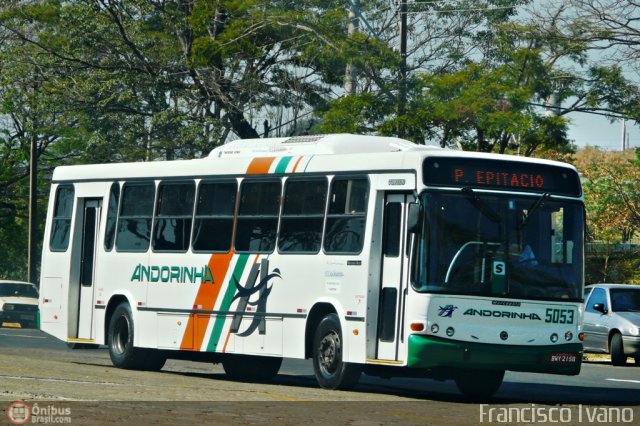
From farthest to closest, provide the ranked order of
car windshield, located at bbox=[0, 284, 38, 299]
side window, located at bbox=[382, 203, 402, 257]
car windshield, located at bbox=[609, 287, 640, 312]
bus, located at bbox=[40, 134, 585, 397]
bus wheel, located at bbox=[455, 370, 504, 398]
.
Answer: car windshield, located at bbox=[0, 284, 38, 299]
car windshield, located at bbox=[609, 287, 640, 312]
bus wheel, located at bbox=[455, 370, 504, 398]
side window, located at bbox=[382, 203, 402, 257]
bus, located at bbox=[40, 134, 585, 397]

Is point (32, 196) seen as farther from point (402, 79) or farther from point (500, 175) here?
point (500, 175)

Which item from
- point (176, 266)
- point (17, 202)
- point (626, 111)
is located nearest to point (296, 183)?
point (176, 266)

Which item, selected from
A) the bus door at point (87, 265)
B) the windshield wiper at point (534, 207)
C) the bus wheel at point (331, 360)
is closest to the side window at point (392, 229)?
the bus wheel at point (331, 360)

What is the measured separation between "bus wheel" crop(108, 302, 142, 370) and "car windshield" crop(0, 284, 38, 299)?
27435 millimetres

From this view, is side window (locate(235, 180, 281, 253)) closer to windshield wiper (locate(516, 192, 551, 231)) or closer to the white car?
windshield wiper (locate(516, 192, 551, 231))

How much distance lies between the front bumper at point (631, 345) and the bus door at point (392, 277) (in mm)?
12022

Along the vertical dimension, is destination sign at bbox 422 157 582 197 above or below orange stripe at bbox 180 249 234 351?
above

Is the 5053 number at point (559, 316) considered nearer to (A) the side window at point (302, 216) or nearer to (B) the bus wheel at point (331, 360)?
(B) the bus wheel at point (331, 360)

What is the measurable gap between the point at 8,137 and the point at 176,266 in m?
39.0

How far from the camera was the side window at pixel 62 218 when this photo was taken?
22344 millimetres

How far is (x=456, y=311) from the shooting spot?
15.7m

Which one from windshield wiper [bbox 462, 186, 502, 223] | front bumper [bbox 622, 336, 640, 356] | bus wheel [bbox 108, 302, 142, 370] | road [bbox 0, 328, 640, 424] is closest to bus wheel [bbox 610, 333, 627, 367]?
front bumper [bbox 622, 336, 640, 356]

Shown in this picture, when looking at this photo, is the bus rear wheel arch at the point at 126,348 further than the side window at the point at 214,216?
Yes

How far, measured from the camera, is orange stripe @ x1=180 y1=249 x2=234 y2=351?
745 inches
